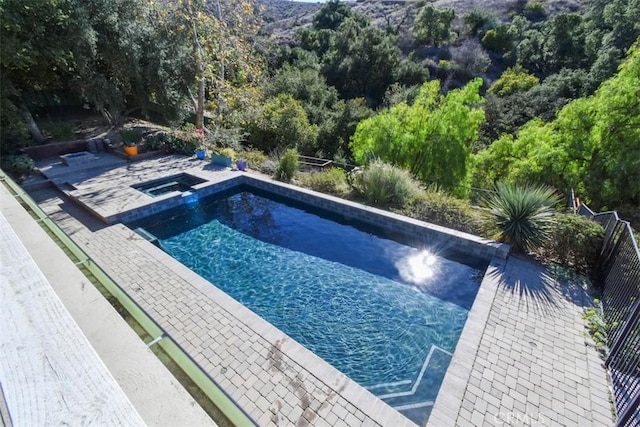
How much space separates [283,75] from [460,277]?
2116cm

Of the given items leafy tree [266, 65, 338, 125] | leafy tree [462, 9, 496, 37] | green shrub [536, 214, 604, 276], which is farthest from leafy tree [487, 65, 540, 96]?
green shrub [536, 214, 604, 276]

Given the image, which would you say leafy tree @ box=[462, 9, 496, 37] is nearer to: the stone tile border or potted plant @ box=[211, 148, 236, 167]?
potted plant @ box=[211, 148, 236, 167]

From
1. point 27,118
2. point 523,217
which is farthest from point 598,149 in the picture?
point 27,118

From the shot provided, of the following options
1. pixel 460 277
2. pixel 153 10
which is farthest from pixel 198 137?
pixel 460 277

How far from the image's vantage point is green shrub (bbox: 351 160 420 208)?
8.12 metres

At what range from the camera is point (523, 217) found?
612cm

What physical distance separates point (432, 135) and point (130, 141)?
11775 mm

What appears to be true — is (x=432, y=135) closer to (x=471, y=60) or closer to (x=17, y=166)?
(x=17, y=166)

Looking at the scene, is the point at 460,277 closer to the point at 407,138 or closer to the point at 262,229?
the point at 262,229

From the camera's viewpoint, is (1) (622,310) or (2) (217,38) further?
(2) (217,38)

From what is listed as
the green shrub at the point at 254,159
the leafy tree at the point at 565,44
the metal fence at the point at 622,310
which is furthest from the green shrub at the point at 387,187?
the leafy tree at the point at 565,44

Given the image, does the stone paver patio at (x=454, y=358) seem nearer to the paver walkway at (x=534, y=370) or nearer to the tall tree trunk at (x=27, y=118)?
the paver walkway at (x=534, y=370)

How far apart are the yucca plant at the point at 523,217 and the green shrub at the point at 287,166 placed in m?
5.99

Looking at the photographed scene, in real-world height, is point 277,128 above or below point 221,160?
above
